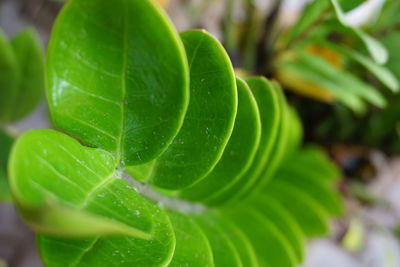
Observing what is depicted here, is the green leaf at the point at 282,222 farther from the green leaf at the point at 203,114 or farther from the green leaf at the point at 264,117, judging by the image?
the green leaf at the point at 203,114

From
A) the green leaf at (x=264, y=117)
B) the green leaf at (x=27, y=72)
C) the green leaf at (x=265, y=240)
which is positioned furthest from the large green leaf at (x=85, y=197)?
the green leaf at (x=27, y=72)

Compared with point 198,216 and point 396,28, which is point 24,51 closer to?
point 198,216

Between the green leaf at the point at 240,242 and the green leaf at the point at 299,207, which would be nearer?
the green leaf at the point at 240,242

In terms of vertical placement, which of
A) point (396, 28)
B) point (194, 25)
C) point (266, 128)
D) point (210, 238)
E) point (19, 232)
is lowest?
point (19, 232)

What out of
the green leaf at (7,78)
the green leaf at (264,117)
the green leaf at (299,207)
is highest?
the green leaf at (264,117)

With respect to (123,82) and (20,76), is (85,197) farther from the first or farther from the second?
(20,76)

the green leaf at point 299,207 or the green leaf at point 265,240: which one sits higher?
the green leaf at point 299,207

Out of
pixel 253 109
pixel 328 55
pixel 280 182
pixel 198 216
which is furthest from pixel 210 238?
pixel 328 55
